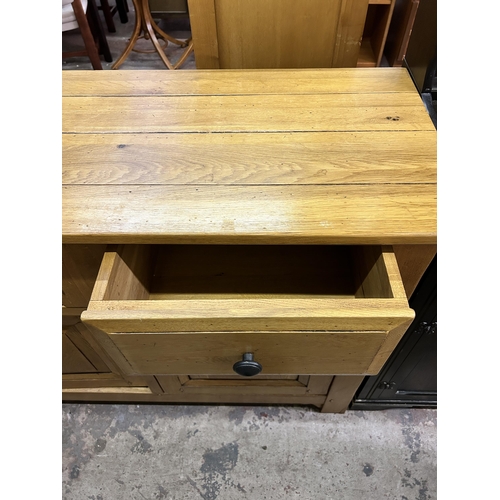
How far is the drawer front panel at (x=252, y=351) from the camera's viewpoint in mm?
530

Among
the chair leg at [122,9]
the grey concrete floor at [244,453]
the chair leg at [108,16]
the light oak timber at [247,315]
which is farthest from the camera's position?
the chair leg at [122,9]

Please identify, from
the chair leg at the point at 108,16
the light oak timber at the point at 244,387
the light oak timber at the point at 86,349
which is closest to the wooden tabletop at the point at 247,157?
the light oak timber at the point at 86,349

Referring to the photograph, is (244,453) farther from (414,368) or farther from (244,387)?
(414,368)

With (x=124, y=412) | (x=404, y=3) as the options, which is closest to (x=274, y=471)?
(x=124, y=412)

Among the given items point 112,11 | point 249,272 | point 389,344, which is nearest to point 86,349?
point 249,272

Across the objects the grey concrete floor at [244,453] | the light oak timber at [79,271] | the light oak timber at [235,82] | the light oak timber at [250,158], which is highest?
the light oak timber at [235,82]

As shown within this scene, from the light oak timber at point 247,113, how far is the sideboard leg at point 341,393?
0.52 metres

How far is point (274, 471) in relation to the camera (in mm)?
969

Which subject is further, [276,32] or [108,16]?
[108,16]

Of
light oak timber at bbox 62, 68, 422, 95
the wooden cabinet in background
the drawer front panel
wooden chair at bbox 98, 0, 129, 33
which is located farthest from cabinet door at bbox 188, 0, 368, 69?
wooden chair at bbox 98, 0, 129, 33

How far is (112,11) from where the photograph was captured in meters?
2.37

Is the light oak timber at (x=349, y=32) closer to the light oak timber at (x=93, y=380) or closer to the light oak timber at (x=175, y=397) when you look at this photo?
the light oak timber at (x=175, y=397)

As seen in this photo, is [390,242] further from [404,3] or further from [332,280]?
[404,3]

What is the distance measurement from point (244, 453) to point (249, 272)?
526 millimetres
